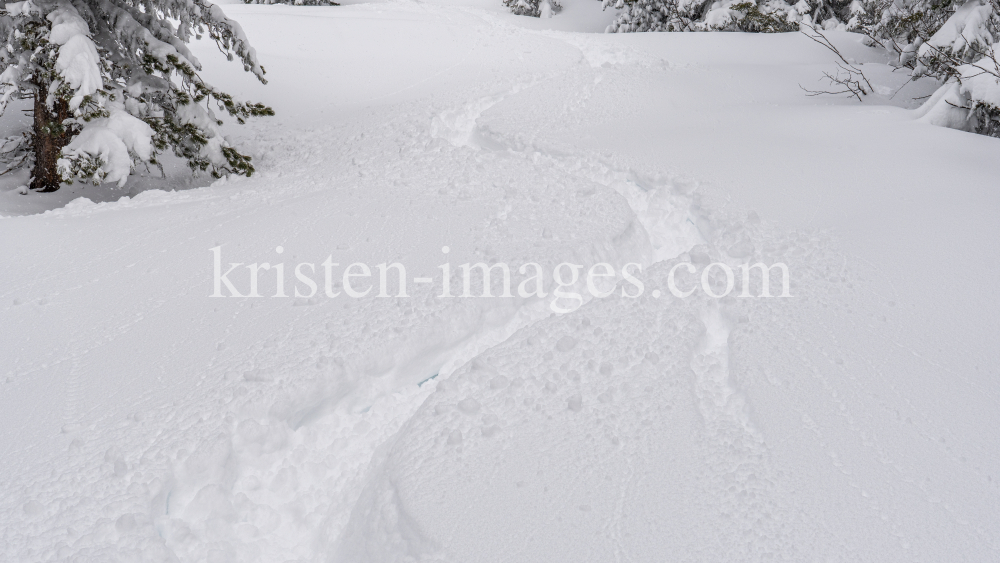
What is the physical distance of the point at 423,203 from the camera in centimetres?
596

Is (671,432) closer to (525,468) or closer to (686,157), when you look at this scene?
(525,468)

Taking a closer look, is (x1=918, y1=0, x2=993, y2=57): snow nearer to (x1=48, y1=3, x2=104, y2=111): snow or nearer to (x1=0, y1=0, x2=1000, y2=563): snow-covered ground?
(x1=0, y1=0, x2=1000, y2=563): snow-covered ground

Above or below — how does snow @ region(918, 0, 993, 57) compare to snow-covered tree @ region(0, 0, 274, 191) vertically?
above

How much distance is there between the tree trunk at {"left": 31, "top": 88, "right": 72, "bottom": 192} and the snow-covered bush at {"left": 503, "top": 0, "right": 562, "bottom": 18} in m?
18.9

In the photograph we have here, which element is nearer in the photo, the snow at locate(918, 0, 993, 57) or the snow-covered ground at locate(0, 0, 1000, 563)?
the snow-covered ground at locate(0, 0, 1000, 563)

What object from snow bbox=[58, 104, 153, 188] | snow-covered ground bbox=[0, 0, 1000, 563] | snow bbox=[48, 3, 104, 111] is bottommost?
snow-covered ground bbox=[0, 0, 1000, 563]

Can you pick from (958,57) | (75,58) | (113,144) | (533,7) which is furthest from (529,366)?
(533,7)

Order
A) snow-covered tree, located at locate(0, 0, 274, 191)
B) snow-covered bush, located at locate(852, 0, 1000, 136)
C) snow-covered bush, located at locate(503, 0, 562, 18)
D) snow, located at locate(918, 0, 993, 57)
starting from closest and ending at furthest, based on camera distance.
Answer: snow-covered tree, located at locate(0, 0, 274, 191) → snow-covered bush, located at locate(852, 0, 1000, 136) → snow, located at locate(918, 0, 993, 57) → snow-covered bush, located at locate(503, 0, 562, 18)

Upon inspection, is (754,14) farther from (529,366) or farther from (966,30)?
(529,366)

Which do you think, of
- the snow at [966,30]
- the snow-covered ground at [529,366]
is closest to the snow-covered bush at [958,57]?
the snow at [966,30]

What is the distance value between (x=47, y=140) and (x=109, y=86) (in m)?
1.33

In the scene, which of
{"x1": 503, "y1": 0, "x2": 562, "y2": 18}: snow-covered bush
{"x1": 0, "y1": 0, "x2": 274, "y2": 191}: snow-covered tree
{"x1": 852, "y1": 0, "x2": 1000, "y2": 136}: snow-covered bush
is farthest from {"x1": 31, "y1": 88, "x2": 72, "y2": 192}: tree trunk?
{"x1": 503, "y1": 0, "x2": 562, "y2": 18}: snow-covered bush

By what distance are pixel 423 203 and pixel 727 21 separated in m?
12.3

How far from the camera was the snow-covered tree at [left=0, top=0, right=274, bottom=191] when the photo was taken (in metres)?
5.93
